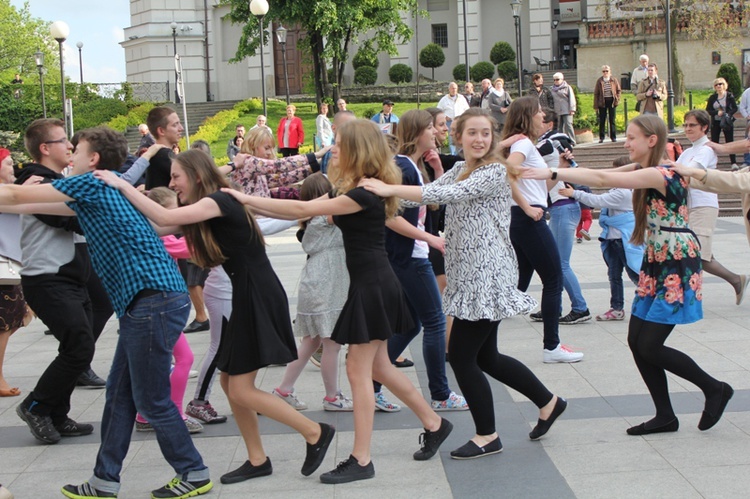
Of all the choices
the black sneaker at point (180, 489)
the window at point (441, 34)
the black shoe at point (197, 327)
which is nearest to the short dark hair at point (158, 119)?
the black shoe at point (197, 327)

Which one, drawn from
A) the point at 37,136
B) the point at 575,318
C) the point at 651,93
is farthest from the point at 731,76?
the point at 37,136

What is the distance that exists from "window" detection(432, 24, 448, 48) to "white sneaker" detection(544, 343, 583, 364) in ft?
138

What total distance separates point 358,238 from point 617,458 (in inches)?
72.3

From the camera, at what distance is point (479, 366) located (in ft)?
17.7

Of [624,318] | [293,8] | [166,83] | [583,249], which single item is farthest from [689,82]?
[624,318]

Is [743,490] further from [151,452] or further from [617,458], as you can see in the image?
[151,452]

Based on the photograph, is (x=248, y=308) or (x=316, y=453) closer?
(x=248, y=308)

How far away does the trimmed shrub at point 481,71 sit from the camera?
4209 centimetres

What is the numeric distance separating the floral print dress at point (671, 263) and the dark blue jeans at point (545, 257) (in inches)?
68.0

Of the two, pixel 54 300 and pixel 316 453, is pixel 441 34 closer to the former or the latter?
pixel 54 300

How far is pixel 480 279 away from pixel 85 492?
2308 millimetres

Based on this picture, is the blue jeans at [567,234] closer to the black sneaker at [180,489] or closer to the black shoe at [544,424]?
the black shoe at [544,424]

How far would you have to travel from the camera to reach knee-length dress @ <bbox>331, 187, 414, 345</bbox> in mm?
4832

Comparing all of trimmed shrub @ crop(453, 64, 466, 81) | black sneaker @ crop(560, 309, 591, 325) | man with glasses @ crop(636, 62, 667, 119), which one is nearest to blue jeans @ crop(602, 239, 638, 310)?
black sneaker @ crop(560, 309, 591, 325)
